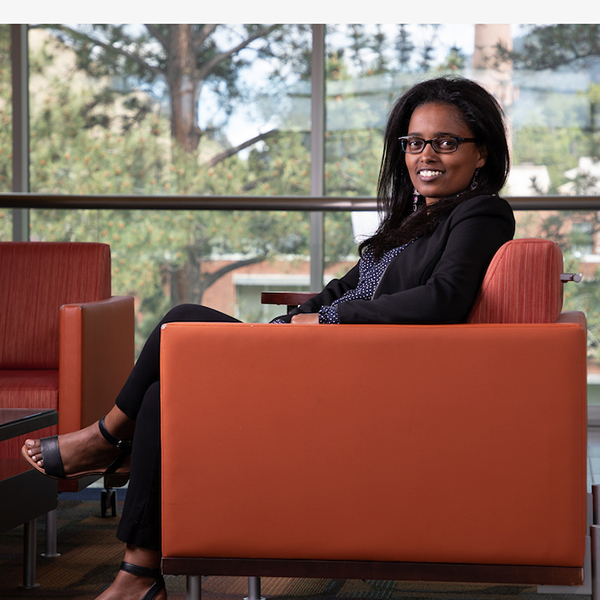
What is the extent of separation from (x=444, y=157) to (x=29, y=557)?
1.40 m

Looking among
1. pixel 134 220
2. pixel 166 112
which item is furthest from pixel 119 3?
pixel 134 220

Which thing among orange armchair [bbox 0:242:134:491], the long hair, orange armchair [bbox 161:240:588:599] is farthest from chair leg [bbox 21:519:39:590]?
the long hair

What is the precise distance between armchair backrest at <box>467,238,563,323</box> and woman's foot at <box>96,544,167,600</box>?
2.66ft

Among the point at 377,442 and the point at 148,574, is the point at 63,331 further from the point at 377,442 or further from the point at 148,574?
the point at 377,442

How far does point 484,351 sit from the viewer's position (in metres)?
1.29

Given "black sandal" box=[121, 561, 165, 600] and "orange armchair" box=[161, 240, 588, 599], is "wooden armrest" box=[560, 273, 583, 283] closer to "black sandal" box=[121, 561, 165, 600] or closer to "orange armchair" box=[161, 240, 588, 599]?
"orange armchair" box=[161, 240, 588, 599]

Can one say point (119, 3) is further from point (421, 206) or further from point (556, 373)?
point (556, 373)

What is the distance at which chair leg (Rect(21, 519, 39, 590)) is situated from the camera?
186cm

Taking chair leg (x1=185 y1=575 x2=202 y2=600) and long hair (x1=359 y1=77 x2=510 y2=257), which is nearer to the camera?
chair leg (x1=185 y1=575 x2=202 y2=600)

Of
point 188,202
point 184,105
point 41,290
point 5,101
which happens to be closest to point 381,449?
point 41,290

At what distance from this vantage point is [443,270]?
4.75 ft

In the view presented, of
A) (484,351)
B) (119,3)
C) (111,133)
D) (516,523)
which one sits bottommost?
(516,523)

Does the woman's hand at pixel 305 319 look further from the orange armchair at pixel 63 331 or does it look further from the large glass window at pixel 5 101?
the large glass window at pixel 5 101

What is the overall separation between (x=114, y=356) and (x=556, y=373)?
1713 millimetres
